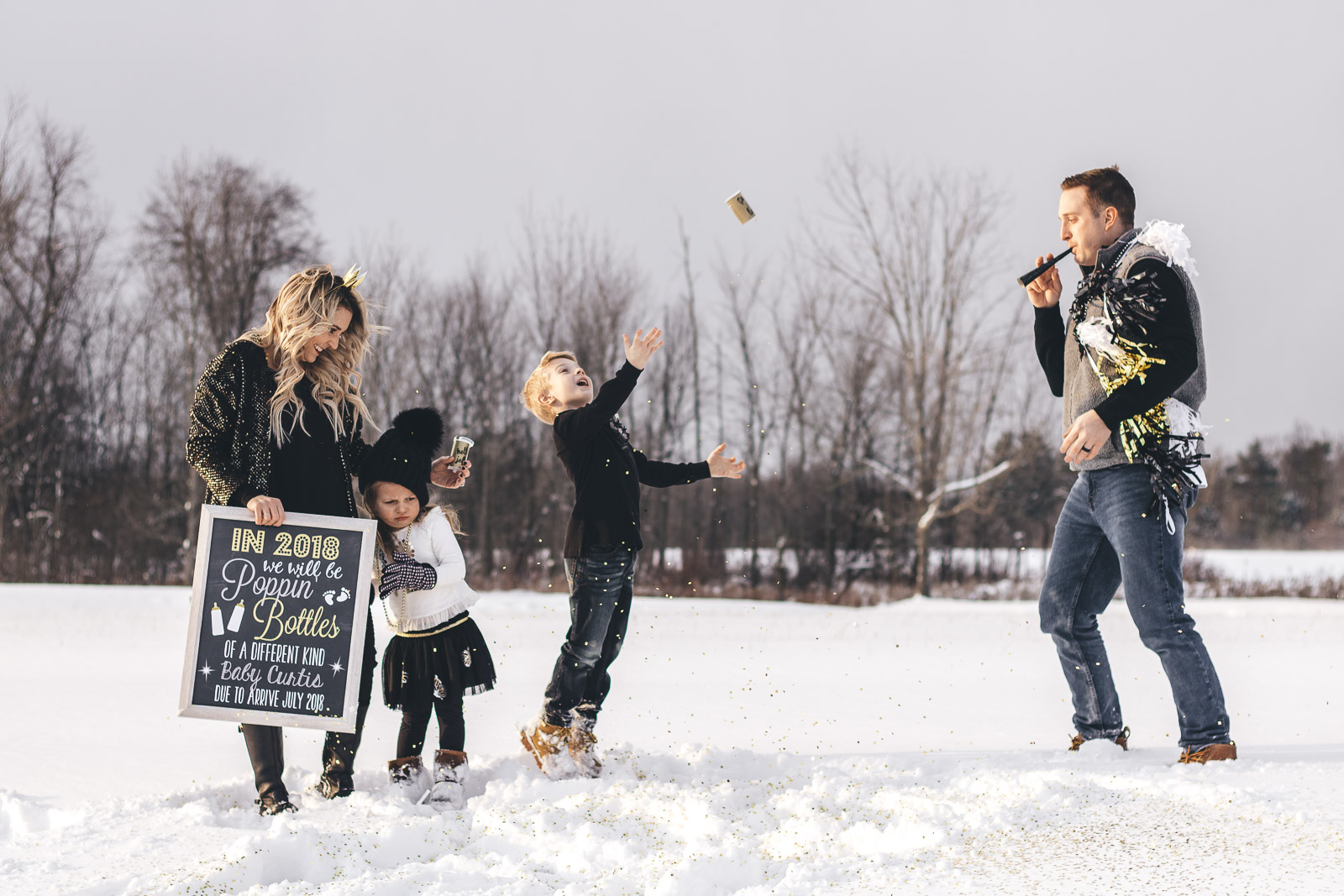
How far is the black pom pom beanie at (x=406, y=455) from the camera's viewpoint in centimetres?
358

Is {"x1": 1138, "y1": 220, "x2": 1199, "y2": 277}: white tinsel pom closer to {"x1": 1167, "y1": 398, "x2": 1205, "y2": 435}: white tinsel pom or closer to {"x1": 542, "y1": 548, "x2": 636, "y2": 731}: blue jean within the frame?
{"x1": 1167, "y1": 398, "x2": 1205, "y2": 435}: white tinsel pom

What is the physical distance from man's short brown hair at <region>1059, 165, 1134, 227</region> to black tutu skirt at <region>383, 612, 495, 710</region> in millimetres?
2857

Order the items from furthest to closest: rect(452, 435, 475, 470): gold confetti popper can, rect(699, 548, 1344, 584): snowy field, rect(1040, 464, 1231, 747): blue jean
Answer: rect(699, 548, 1344, 584): snowy field
rect(452, 435, 475, 470): gold confetti popper can
rect(1040, 464, 1231, 747): blue jean

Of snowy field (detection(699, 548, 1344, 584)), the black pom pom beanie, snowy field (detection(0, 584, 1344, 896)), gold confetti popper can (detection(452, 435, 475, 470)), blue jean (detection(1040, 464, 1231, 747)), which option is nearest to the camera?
snowy field (detection(0, 584, 1344, 896))

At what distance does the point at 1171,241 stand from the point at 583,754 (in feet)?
9.20

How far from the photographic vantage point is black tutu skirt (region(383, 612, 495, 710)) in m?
3.50

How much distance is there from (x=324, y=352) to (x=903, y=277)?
1413 centimetres

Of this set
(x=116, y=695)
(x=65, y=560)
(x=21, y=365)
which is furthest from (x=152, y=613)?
(x=21, y=365)

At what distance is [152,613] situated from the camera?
1072cm

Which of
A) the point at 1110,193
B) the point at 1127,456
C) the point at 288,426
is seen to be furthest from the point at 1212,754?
the point at 288,426

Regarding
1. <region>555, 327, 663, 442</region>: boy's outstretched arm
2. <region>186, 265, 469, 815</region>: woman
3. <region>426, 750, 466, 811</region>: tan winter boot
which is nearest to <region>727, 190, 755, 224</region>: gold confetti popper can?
<region>555, 327, 663, 442</region>: boy's outstretched arm

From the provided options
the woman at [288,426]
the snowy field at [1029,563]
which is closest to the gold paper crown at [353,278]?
the woman at [288,426]

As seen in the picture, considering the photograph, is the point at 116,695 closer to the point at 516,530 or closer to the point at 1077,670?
the point at 1077,670

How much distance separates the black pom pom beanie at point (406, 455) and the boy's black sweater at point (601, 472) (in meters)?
0.50
